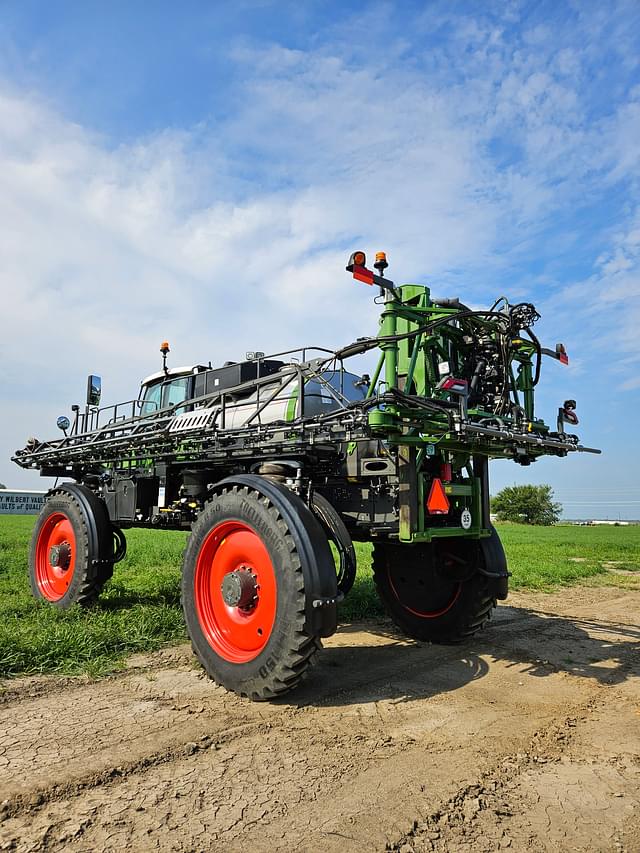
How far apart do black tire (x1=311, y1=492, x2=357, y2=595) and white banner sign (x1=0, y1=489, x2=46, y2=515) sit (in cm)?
6715

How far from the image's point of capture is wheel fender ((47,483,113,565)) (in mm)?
7250

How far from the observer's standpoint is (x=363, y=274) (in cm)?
455

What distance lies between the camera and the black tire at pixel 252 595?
4.34 meters

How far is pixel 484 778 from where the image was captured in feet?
10.9

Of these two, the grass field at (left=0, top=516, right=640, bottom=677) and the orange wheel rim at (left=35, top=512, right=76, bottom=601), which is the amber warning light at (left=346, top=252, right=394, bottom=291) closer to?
the grass field at (left=0, top=516, right=640, bottom=677)

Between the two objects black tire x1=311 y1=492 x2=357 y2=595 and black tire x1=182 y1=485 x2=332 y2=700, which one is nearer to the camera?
black tire x1=182 y1=485 x2=332 y2=700

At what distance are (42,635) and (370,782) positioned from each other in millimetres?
3778

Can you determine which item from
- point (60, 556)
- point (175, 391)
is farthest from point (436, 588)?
point (60, 556)

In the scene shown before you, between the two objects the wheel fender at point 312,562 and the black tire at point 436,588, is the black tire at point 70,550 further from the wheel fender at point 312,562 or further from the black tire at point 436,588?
the wheel fender at point 312,562

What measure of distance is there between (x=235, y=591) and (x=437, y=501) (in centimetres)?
182

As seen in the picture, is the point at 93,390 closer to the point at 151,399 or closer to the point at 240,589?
the point at 151,399

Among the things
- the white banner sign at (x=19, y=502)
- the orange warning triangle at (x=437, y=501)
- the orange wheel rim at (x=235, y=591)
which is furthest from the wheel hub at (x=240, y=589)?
the white banner sign at (x=19, y=502)

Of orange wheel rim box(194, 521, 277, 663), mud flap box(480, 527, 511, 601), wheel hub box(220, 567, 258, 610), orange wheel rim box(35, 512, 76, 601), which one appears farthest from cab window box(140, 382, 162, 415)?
mud flap box(480, 527, 511, 601)

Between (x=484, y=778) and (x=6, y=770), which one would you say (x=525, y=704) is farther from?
(x=6, y=770)
